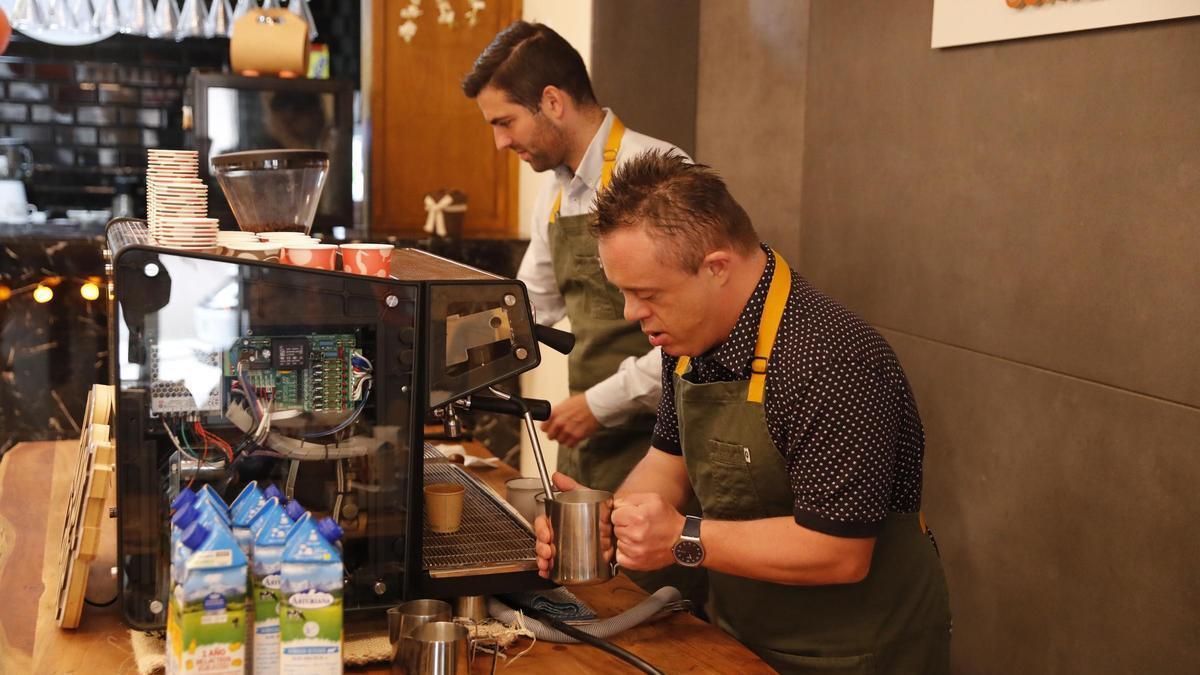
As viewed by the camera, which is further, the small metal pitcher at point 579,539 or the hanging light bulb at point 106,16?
the hanging light bulb at point 106,16

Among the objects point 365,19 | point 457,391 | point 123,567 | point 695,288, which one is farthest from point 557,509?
point 365,19

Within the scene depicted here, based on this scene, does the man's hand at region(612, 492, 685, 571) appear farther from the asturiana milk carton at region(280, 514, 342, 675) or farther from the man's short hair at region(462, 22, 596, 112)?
the man's short hair at region(462, 22, 596, 112)

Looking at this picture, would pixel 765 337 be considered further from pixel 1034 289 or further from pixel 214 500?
pixel 1034 289

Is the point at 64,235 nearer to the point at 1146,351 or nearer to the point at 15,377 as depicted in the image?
the point at 15,377

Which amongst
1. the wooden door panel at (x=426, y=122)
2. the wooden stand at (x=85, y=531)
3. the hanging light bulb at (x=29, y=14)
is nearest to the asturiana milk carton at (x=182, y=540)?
the wooden stand at (x=85, y=531)

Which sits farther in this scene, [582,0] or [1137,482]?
[582,0]

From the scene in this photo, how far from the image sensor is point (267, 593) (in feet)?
4.14

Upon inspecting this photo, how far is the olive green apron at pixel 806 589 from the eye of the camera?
5.64 ft

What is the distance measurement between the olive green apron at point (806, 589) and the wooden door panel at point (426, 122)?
9.62ft

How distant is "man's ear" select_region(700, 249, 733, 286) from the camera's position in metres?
1.62

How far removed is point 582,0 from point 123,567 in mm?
2900

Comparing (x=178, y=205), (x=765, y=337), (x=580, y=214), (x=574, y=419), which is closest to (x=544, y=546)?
(x=765, y=337)

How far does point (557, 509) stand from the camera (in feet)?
5.16

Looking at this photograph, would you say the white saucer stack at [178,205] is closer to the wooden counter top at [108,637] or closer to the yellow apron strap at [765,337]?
the wooden counter top at [108,637]
